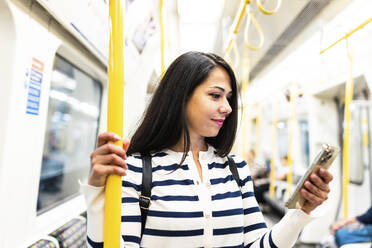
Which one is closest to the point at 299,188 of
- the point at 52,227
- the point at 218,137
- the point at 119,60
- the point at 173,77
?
the point at 218,137

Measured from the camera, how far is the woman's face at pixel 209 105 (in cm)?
100

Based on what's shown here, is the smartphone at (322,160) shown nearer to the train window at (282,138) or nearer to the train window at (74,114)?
the train window at (74,114)

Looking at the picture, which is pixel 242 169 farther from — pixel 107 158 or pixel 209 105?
pixel 107 158

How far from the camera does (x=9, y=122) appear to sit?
1061 mm

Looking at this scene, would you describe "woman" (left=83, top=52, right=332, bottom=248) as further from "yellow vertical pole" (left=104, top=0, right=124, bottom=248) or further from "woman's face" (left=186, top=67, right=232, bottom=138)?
"yellow vertical pole" (left=104, top=0, right=124, bottom=248)

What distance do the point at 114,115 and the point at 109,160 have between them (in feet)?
0.34

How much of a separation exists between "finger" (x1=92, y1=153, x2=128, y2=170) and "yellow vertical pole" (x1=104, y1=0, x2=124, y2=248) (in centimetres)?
3

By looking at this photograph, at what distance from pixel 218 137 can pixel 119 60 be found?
2.30 ft

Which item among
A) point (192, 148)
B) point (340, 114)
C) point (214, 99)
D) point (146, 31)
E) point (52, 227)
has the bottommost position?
point (52, 227)

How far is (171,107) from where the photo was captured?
3.35 feet

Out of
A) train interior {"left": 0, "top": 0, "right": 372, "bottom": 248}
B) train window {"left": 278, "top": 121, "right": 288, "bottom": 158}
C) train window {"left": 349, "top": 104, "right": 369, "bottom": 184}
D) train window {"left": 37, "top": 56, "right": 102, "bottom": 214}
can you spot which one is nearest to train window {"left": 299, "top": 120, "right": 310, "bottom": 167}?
train interior {"left": 0, "top": 0, "right": 372, "bottom": 248}

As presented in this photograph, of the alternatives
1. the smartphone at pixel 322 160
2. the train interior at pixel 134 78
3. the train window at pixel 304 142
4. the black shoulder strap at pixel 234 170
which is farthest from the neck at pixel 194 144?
the train window at pixel 304 142

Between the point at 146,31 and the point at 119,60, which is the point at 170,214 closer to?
the point at 119,60

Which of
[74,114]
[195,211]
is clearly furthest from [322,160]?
[74,114]
